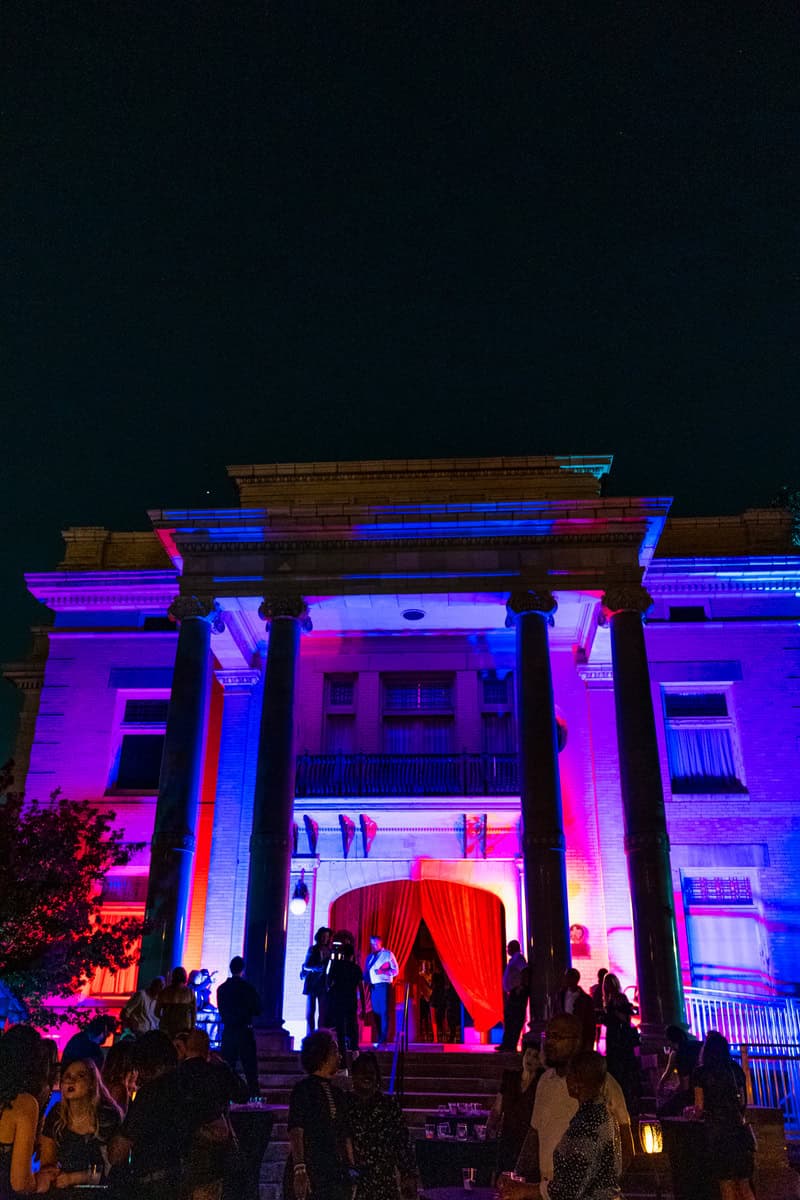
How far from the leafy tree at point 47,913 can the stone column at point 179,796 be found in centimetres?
56

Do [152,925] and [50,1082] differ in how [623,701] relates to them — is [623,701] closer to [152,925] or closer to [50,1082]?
[152,925]

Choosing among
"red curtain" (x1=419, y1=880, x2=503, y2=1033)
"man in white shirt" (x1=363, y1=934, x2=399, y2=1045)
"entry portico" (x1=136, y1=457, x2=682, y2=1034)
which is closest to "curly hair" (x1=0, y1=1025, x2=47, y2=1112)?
"entry portico" (x1=136, y1=457, x2=682, y2=1034)

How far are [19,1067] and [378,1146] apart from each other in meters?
2.23

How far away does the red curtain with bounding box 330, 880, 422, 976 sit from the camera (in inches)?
860

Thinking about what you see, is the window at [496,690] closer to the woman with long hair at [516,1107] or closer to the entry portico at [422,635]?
the entry portico at [422,635]

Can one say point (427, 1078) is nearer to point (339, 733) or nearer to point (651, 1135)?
point (651, 1135)

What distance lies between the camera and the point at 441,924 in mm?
21609

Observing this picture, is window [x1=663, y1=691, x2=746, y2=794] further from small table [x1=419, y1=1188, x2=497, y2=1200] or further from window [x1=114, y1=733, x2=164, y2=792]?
small table [x1=419, y1=1188, x2=497, y2=1200]

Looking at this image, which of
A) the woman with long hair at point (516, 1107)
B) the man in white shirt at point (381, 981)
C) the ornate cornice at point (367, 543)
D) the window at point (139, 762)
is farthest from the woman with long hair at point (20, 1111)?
the window at point (139, 762)

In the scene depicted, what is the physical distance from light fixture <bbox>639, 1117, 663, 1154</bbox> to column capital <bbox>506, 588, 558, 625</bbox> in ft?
34.8

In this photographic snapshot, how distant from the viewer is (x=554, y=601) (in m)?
20.0

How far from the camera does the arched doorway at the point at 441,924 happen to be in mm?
21094

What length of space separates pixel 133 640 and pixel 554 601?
409 inches

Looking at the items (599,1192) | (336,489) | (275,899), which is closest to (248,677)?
(336,489)
